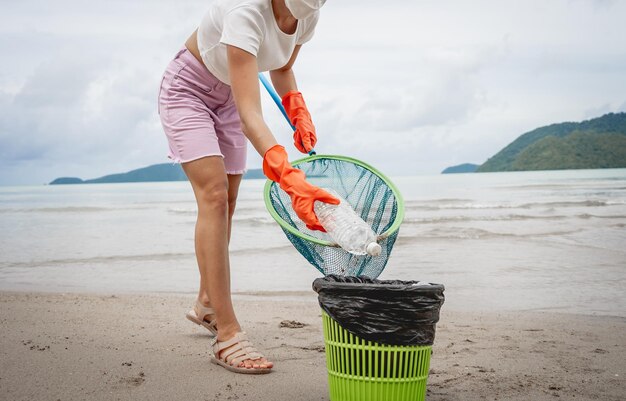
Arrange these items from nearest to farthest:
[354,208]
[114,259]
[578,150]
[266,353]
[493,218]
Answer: [354,208]
[266,353]
[114,259]
[493,218]
[578,150]

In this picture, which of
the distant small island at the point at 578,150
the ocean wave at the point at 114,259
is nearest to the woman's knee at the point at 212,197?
the ocean wave at the point at 114,259

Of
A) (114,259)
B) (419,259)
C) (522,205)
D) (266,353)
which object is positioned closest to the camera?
(266,353)

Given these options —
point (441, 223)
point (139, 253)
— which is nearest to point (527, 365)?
point (139, 253)

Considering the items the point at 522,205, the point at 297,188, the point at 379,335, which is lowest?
the point at 522,205

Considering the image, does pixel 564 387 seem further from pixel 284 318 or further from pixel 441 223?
pixel 441 223

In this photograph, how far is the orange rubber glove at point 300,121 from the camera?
320cm

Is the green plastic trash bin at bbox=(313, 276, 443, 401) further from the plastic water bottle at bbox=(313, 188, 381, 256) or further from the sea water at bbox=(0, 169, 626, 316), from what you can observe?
the sea water at bbox=(0, 169, 626, 316)

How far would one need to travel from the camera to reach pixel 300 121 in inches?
126

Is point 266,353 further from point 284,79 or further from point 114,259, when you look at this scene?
point 114,259

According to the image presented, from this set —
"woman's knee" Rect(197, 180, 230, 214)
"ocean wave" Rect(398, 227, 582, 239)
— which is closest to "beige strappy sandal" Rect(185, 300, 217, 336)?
"woman's knee" Rect(197, 180, 230, 214)

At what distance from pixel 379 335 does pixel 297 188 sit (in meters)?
0.60

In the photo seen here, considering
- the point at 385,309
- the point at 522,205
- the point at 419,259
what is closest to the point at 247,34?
the point at 385,309

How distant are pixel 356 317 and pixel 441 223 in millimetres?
9082

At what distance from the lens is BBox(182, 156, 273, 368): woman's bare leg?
9.62 ft
